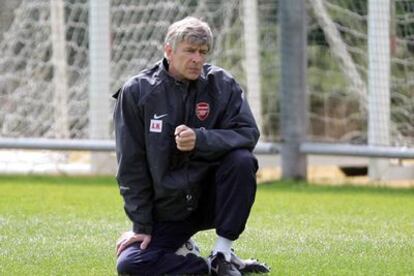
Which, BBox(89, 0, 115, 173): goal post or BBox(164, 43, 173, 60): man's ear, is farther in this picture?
BBox(89, 0, 115, 173): goal post

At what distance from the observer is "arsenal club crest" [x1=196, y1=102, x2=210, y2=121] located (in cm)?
531

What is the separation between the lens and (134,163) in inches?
208

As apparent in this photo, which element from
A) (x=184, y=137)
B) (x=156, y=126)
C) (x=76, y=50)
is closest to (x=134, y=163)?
(x=156, y=126)

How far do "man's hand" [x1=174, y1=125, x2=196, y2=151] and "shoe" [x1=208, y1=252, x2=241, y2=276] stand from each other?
486 mm

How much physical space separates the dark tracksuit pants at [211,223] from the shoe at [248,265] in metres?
0.13

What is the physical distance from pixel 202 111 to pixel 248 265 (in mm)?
681

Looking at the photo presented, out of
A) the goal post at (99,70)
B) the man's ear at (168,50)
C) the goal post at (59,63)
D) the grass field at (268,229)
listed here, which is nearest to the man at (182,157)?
the man's ear at (168,50)

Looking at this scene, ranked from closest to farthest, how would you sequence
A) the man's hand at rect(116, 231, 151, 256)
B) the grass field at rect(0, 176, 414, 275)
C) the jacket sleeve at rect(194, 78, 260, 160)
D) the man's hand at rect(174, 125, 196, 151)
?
the man's hand at rect(174, 125, 196, 151)
the jacket sleeve at rect(194, 78, 260, 160)
the man's hand at rect(116, 231, 151, 256)
the grass field at rect(0, 176, 414, 275)

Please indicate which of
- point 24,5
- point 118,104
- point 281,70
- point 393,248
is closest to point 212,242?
point 393,248

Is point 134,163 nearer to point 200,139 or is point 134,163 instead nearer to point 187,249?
point 200,139

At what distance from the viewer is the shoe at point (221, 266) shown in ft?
17.1

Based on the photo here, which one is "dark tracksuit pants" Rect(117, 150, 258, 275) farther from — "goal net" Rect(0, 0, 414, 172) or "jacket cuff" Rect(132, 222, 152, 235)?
"goal net" Rect(0, 0, 414, 172)

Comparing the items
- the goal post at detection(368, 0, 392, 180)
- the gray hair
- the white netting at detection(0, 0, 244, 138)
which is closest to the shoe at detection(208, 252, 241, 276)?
the gray hair

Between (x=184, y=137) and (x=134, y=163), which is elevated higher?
(x=184, y=137)
